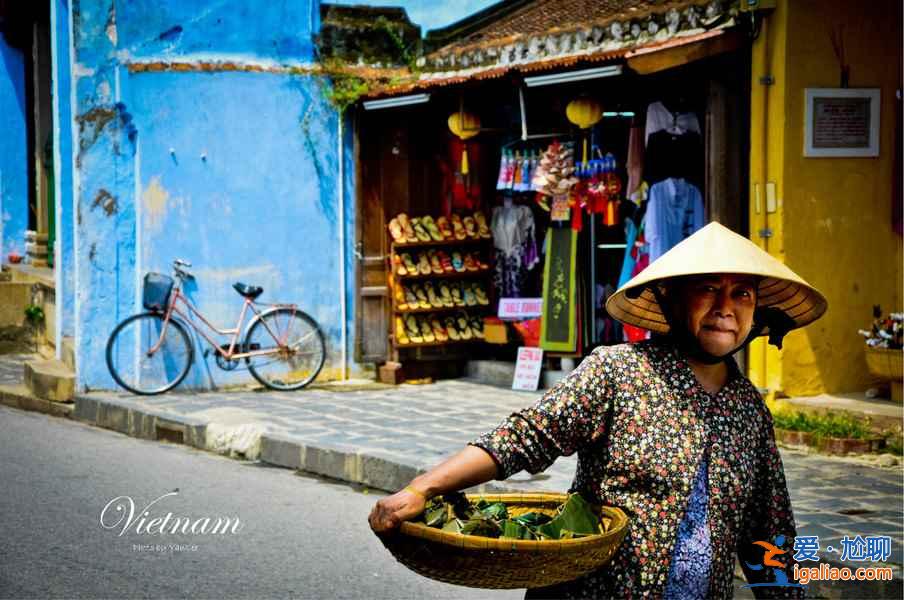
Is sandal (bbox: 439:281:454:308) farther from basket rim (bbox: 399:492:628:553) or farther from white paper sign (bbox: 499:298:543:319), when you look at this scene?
basket rim (bbox: 399:492:628:553)

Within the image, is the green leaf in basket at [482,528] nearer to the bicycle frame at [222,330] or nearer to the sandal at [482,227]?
the bicycle frame at [222,330]

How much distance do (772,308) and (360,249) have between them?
9.83 metres

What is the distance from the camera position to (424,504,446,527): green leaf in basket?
9.29 feet

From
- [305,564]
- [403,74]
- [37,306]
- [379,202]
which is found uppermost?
[403,74]

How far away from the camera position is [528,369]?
12227mm

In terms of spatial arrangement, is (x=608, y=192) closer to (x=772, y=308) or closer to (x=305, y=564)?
(x=305, y=564)

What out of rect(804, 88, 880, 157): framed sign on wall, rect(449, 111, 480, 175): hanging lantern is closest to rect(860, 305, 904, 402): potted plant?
rect(804, 88, 880, 157): framed sign on wall

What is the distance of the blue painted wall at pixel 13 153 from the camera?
15625 millimetres

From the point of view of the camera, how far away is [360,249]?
1302cm

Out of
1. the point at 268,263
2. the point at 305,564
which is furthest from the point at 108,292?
the point at 305,564

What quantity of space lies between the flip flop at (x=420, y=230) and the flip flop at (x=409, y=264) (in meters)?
0.25

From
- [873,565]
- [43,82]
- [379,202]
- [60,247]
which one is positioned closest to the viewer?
[873,565]

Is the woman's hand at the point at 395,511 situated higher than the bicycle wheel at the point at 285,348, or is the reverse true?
the woman's hand at the point at 395,511

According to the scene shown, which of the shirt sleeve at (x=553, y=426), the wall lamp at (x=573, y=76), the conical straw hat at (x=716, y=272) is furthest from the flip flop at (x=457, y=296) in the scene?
the shirt sleeve at (x=553, y=426)
